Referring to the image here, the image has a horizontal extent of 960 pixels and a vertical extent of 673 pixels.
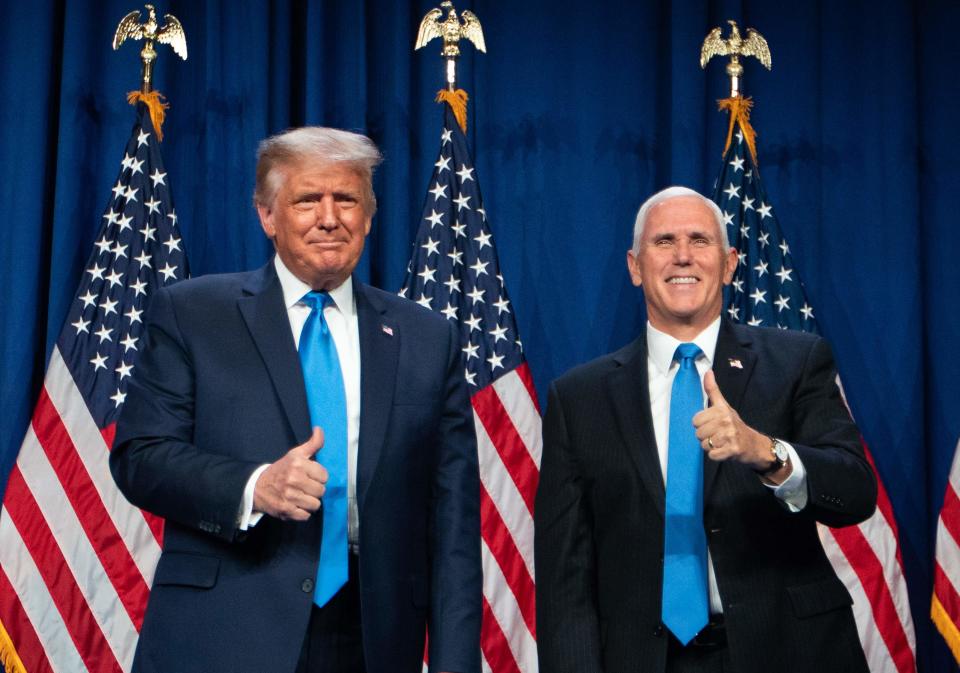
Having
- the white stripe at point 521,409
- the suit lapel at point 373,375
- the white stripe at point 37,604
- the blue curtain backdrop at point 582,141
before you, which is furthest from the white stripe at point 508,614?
the suit lapel at point 373,375

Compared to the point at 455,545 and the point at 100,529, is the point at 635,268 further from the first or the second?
the point at 100,529

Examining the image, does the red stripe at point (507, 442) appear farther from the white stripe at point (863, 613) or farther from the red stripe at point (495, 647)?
the white stripe at point (863, 613)

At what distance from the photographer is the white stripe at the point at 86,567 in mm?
3537

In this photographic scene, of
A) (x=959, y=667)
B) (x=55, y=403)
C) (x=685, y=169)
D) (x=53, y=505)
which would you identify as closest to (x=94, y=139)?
(x=55, y=403)

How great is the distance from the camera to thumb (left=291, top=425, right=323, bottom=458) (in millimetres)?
1835

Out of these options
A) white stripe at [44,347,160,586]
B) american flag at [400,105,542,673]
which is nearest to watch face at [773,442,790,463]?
american flag at [400,105,542,673]

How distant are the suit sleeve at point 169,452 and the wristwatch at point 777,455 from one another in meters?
0.88

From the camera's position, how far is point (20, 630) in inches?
137

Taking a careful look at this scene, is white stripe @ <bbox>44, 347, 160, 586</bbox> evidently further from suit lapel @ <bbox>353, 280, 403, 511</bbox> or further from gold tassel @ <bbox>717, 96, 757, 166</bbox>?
gold tassel @ <bbox>717, 96, 757, 166</bbox>

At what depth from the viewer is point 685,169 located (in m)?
4.46

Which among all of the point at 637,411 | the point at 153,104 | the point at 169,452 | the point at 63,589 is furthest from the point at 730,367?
the point at 153,104

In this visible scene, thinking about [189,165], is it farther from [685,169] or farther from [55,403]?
[685,169]

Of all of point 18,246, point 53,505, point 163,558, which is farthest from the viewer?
point 18,246

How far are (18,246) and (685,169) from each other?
8.00 ft
